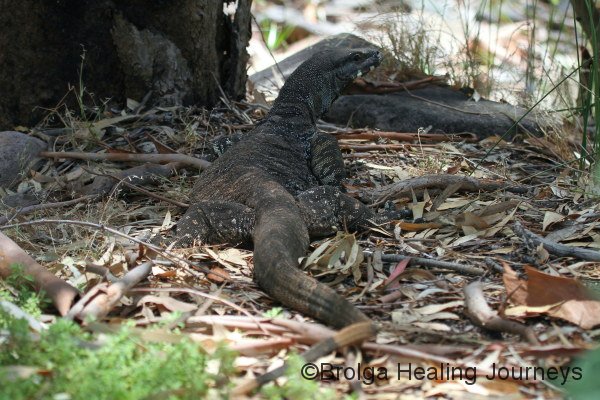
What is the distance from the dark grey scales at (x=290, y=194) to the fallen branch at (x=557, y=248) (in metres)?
1.02

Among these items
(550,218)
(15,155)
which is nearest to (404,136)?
(550,218)

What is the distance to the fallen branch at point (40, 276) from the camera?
3.60 m

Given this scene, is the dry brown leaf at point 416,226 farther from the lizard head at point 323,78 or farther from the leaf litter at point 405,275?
the lizard head at point 323,78

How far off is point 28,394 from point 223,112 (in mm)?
4866

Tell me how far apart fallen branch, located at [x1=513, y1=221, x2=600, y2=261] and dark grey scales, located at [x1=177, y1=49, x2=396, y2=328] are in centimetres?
102

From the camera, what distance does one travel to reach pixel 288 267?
388 centimetres

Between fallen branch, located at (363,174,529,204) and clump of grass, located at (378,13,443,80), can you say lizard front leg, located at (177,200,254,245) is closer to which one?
fallen branch, located at (363,174,529,204)

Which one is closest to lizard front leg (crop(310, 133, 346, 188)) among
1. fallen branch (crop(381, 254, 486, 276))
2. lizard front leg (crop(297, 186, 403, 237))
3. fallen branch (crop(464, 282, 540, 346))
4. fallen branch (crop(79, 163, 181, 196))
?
lizard front leg (crop(297, 186, 403, 237))

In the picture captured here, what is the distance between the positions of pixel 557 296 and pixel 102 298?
2.17 m

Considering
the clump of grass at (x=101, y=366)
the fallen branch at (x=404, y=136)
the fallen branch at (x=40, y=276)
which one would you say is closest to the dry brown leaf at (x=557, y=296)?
the clump of grass at (x=101, y=366)

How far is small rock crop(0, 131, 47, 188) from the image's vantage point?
6.07 meters

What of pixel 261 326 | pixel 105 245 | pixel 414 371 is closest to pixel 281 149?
pixel 105 245

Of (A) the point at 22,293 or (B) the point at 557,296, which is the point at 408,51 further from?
(A) the point at 22,293

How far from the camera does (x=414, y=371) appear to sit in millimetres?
3225
